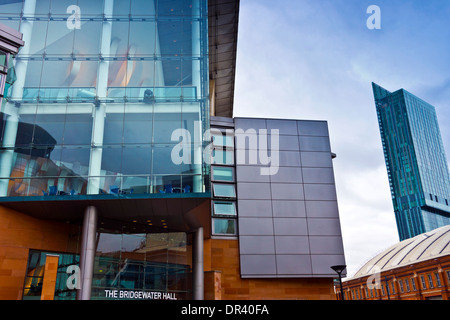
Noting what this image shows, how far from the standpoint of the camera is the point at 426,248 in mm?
81688

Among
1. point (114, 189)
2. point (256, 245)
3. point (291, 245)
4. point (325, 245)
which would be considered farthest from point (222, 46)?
point (114, 189)

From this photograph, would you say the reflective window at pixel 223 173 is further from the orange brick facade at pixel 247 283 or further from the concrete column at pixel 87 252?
the concrete column at pixel 87 252

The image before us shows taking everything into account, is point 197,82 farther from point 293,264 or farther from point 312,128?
point 293,264

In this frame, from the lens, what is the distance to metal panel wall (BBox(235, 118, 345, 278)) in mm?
33281

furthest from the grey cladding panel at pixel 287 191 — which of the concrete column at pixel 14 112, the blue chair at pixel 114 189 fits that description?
the concrete column at pixel 14 112

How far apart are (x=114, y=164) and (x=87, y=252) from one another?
5327 mm

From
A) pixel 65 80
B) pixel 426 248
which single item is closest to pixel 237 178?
pixel 65 80

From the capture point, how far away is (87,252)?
2306 centimetres

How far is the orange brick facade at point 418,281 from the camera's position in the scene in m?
66.8

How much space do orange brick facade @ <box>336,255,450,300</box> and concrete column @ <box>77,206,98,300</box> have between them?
60.5m

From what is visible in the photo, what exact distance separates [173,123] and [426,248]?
245ft

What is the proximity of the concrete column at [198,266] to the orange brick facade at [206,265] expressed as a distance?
0.93 metres

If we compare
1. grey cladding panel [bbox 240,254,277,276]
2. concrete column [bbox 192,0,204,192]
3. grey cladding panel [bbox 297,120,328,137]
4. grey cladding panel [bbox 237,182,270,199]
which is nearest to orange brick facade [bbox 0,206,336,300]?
grey cladding panel [bbox 240,254,277,276]
